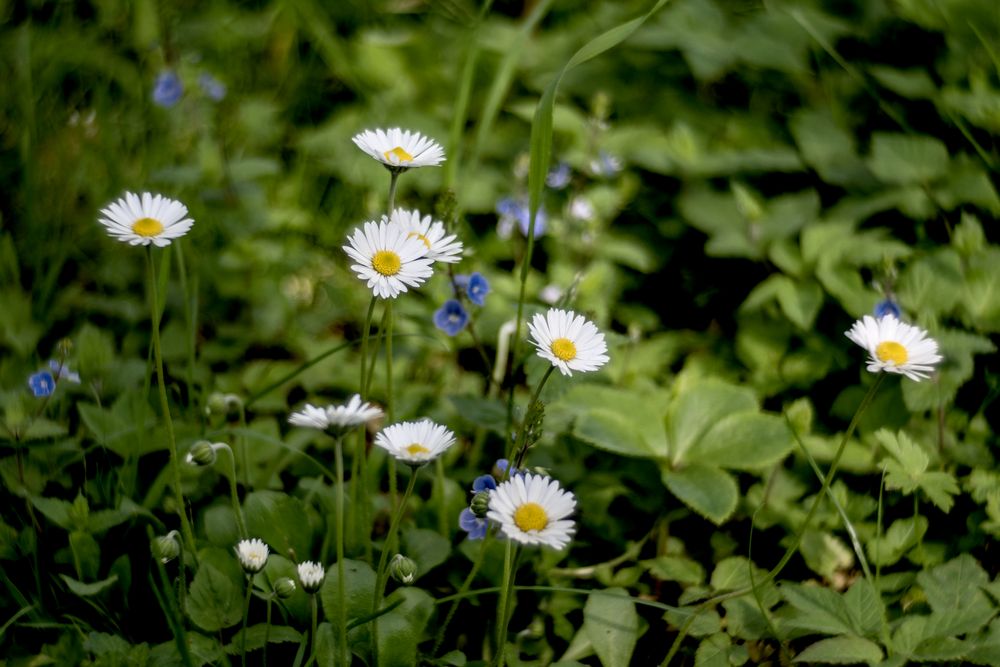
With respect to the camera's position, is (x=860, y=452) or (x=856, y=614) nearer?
(x=856, y=614)

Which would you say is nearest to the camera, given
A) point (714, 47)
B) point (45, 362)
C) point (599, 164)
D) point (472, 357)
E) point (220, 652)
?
point (220, 652)

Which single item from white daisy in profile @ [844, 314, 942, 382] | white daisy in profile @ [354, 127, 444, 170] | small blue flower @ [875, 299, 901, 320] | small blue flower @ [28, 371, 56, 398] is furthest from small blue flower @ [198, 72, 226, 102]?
white daisy in profile @ [844, 314, 942, 382]

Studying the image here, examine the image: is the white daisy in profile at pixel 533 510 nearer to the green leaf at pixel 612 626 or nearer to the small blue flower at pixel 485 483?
the small blue flower at pixel 485 483

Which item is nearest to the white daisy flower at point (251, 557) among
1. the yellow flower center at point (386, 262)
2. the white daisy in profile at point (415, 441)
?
the white daisy in profile at point (415, 441)

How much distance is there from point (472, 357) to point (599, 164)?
2.33 ft

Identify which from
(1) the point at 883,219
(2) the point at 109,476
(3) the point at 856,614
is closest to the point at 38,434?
(2) the point at 109,476

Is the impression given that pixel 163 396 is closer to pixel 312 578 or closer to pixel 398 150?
pixel 312 578

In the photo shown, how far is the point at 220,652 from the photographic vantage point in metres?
1.26

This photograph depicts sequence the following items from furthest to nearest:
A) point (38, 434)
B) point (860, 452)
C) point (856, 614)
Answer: point (860, 452) → point (38, 434) → point (856, 614)

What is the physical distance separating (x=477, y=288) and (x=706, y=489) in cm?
60

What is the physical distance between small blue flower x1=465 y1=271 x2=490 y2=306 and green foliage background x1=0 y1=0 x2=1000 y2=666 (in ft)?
0.29

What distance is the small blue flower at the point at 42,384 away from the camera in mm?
1636

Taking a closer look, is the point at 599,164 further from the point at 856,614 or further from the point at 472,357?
the point at 856,614

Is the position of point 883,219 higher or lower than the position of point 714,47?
lower
